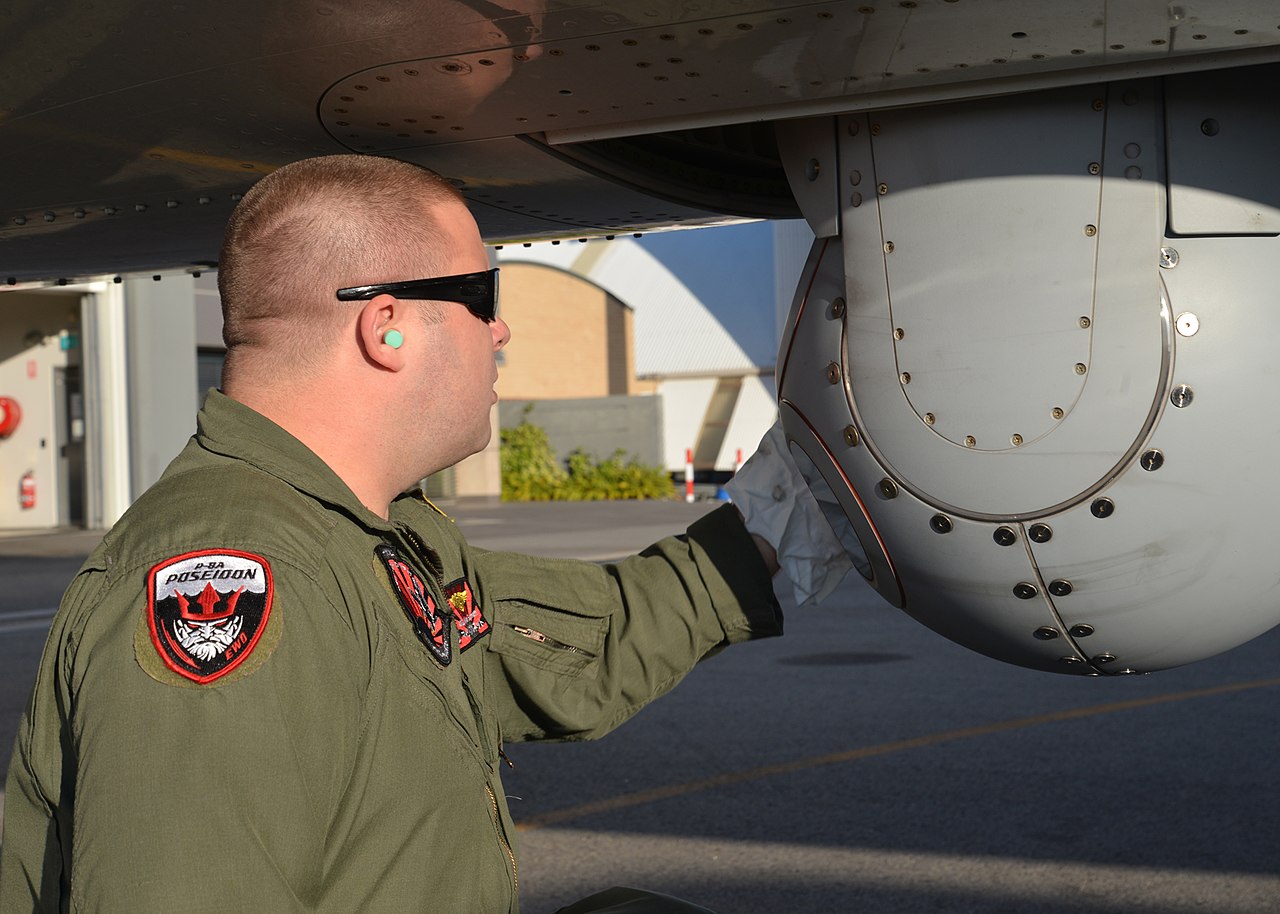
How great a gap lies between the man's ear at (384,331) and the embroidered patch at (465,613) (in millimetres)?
422

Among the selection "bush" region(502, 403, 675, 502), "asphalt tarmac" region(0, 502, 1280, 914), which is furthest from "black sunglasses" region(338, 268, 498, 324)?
"bush" region(502, 403, 675, 502)

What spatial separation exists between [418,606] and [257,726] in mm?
360

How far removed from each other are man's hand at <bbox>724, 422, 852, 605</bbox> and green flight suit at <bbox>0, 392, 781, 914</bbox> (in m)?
0.62

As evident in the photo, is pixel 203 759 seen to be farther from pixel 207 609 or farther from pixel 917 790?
pixel 917 790

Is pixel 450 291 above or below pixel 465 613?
above

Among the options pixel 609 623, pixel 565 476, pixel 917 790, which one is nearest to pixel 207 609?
pixel 609 623

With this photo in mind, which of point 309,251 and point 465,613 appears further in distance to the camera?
point 465,613

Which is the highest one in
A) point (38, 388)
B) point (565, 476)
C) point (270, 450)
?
point (38, 388)

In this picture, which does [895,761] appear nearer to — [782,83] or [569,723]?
[569,723]

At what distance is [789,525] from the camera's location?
2314 millimetres

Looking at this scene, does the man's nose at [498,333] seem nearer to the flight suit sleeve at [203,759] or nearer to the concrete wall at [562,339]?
the flight suit sleeve at [203,759]

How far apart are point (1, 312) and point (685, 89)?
17185mm

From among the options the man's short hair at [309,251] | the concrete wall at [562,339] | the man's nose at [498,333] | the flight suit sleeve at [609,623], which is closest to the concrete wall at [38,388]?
the concrete wall at [562,339]

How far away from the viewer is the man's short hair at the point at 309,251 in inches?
63.9
